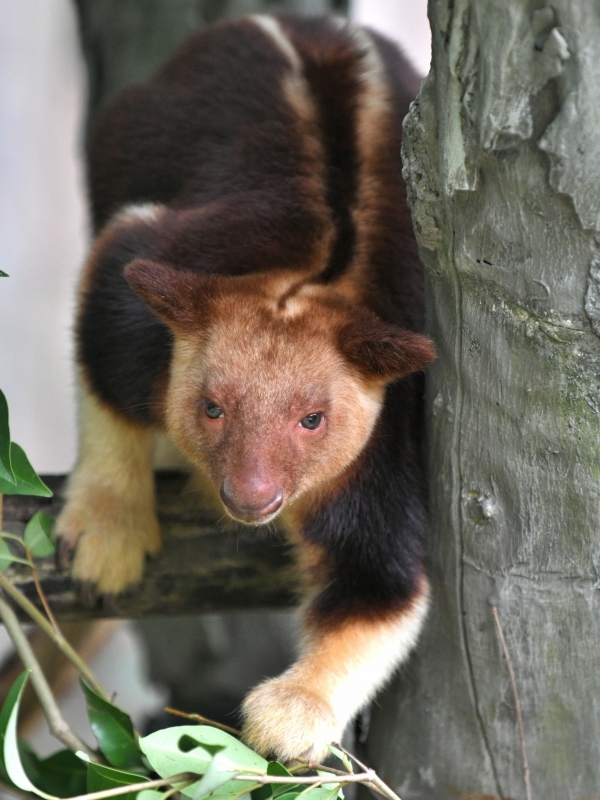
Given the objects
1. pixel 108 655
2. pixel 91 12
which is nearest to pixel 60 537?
pixel 91 12

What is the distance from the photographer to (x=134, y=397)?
2359 millimetres

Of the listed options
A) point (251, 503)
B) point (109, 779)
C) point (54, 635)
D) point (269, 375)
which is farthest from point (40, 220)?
point (109, 779)

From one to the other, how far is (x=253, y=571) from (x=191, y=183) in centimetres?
112

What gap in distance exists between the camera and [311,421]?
2021mm

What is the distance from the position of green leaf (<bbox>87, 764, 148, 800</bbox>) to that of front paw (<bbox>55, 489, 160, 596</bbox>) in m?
0.68

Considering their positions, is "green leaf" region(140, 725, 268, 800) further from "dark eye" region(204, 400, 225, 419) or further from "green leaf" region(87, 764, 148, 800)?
"dark eye" region(204, 400, 225, 419)

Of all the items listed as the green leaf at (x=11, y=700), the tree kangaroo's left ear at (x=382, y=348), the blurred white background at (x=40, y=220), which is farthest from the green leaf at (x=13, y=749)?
the blurred white background at (x=40, y=220)

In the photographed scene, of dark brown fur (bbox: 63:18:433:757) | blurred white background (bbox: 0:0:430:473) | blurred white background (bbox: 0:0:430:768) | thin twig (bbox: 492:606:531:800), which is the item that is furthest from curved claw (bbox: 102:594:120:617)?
blurred white background (bbox: 0:0:430:473)

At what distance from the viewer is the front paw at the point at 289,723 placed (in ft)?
6.61

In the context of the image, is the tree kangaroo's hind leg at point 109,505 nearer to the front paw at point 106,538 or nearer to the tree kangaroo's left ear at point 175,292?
the front paw at point 106,538

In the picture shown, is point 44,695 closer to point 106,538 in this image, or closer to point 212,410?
point 106,538

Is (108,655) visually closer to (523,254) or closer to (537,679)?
(537,679)

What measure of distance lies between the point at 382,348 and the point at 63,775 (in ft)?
4.19

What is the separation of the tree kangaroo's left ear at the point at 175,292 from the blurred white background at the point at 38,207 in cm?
437
